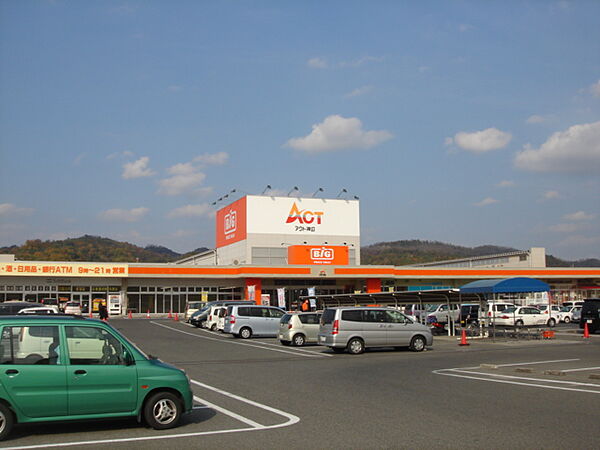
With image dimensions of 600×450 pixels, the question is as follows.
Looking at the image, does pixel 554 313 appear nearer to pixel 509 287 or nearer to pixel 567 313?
pixel 567 313

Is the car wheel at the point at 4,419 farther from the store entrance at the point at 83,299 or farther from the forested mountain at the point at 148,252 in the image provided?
the forested mountain at the point at 148,252

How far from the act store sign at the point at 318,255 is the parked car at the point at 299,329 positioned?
37708 mm

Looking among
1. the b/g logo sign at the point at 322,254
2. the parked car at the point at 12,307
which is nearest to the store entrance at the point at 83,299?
the b/g logo sign at the point at 322,254

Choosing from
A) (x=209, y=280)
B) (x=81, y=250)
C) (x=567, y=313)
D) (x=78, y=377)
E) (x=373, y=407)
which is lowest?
(x=567, y=313)

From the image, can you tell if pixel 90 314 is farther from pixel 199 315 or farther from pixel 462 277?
pixel 462 277

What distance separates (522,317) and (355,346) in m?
19.2

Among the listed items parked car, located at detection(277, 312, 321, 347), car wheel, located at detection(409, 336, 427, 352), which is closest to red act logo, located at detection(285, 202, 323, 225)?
parked car, located at detection(277, 312, 321, 347)

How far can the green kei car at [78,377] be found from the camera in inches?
328

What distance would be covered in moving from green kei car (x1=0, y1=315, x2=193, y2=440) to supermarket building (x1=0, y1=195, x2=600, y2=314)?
42702mm

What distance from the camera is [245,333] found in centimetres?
3247

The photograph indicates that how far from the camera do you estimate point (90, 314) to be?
55625 millimetres

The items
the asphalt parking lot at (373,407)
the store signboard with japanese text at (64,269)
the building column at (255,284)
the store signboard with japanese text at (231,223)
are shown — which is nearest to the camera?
the asphalt parking lot at (373,407)

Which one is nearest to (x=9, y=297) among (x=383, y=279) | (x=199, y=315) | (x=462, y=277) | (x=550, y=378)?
(x=199, y=315)

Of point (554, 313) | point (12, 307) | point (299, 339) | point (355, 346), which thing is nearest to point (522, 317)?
point (554, 313)
